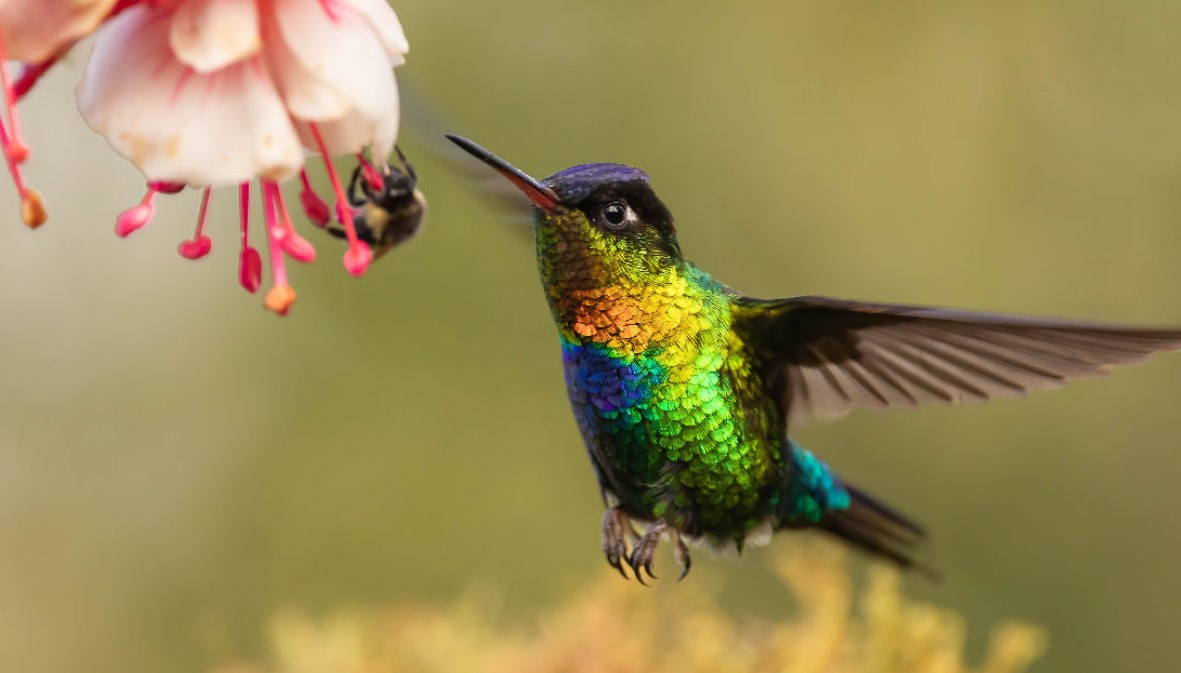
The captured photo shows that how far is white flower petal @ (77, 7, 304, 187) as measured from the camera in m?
1.01

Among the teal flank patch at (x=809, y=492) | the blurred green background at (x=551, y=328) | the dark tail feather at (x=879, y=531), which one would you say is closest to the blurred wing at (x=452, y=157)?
the teal flank patch at (x=809, y=492)

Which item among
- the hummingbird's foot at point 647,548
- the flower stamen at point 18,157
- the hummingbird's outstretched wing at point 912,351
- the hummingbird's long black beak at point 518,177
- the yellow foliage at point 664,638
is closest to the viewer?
the flower stamen at point 18,157

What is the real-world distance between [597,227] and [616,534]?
0.44 meters

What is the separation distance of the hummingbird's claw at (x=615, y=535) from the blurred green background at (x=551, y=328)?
2080 mm

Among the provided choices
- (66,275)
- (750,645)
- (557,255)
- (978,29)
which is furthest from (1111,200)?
(66,275)

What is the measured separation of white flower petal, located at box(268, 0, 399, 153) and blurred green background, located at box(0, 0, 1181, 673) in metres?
2.82

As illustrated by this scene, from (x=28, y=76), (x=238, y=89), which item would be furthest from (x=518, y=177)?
(x=28, y=76)

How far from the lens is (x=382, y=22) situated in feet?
3.43

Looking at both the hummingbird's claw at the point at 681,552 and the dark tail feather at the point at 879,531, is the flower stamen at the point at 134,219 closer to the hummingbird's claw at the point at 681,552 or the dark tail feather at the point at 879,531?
the hummingbird's claw at the point at 681,552

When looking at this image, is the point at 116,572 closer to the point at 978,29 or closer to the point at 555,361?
the point at 555,361

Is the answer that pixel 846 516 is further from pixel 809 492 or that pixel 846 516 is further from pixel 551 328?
pixel 551 328

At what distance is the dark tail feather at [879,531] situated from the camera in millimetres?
2008

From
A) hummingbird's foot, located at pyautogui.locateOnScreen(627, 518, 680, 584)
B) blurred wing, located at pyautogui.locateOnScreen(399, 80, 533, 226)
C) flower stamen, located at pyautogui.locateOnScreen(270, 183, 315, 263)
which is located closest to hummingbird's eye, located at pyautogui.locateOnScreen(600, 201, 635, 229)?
blurred wing, located at pyautogui.locateOnScreen(399, 80, 533, 226)

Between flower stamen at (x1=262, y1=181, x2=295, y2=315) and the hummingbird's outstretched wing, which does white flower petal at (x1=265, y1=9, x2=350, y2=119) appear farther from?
the hummingbird's outstretched wing
